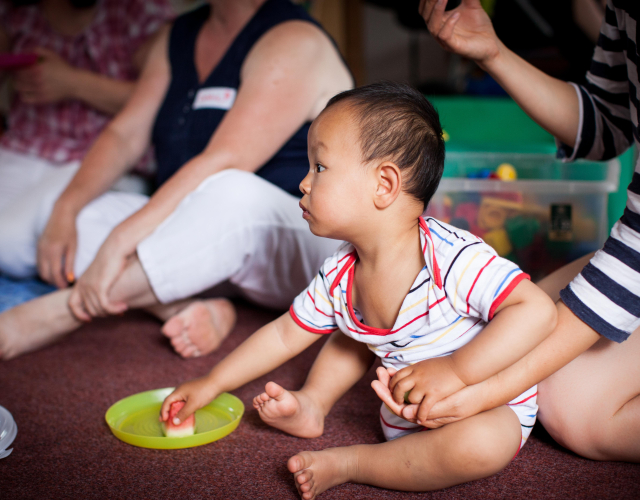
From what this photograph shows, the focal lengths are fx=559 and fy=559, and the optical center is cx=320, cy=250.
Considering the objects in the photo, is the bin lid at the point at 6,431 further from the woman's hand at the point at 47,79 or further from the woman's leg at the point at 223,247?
the woman's hand at the point at 47,79

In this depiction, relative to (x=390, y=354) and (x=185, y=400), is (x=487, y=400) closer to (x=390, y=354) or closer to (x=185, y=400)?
(x=390, y=354)

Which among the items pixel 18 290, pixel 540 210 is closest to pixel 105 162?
pixel 18 290

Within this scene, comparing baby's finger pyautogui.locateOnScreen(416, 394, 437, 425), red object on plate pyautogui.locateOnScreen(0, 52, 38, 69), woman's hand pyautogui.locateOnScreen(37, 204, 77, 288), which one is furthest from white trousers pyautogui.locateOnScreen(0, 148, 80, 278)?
baby's finger pyautogui.locateOnScreen(416, 394, 437, 425)

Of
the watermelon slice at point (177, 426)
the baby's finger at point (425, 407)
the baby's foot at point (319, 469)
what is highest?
the baby's finger at point (425, 407)

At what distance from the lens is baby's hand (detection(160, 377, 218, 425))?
0.77 metres

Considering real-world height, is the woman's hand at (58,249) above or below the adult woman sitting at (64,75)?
below

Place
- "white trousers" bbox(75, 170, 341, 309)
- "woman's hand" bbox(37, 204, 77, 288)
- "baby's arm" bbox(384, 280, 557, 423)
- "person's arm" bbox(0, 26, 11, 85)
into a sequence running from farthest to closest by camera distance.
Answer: "person's arm" bbox(0, 26, 11, 85) < "woman's hand" bbox(37, 204, 77, 288) < "white trousers" bbox(75, 170, 341, 309) < "baby's arm" bbox(384, 280, 557, 423)

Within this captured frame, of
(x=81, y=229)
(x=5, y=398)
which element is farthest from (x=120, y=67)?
(x=5, y=398)

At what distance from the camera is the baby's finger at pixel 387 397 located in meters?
0.62

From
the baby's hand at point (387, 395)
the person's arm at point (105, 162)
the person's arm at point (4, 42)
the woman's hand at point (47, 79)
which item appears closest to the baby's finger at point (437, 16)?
the baby's hand at point (387, 395)

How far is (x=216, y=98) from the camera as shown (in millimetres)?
1230

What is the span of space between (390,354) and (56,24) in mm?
1481

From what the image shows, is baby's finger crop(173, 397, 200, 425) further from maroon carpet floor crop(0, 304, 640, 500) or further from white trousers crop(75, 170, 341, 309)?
white trousers crop(75, 170, 341, 309)

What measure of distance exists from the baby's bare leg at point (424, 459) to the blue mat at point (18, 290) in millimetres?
929
